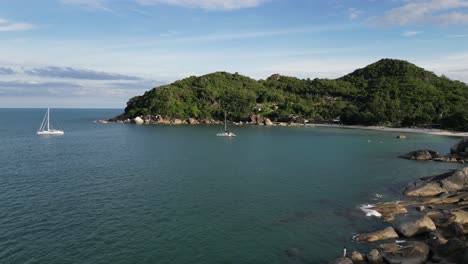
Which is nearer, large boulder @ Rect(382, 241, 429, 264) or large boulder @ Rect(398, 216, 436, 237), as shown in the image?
large boulder @ Rect(382, 241, 429, 264)

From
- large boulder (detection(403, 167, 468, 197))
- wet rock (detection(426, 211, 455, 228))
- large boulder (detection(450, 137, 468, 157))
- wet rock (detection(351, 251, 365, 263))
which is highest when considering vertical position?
large boulder (detection(450, 137, 468, 157))

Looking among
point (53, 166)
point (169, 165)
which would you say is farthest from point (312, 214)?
point (53, 166)

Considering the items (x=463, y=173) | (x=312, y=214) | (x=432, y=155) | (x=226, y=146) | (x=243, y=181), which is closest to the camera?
(x=312, y=214)

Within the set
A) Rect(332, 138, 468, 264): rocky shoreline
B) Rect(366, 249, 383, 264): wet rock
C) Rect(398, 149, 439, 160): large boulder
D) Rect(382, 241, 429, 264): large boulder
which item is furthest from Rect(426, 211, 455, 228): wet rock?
Rect(398, 149, 439, 160): large boulder

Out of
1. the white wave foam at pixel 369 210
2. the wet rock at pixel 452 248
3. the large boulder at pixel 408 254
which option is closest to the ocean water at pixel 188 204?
the white wave foam at pixel 369 210

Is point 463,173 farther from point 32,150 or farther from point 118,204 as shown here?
point 32,150

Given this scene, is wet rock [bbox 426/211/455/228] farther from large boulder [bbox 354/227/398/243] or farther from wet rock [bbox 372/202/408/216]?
large boulder [bbox 354/227/398/243]

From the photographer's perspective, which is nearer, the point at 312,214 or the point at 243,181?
the point at 312,214
